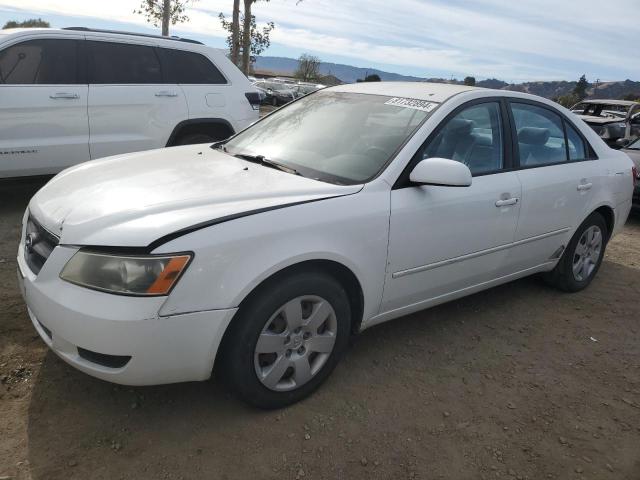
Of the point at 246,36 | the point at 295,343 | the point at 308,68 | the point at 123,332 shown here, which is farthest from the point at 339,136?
the point at 308,68

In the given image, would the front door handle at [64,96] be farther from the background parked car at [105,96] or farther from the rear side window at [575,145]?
the rear side window at [575,145]

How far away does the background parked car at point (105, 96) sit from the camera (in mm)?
5098

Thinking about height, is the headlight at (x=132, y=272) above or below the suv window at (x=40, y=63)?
below

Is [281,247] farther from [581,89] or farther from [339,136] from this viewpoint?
[581,89]

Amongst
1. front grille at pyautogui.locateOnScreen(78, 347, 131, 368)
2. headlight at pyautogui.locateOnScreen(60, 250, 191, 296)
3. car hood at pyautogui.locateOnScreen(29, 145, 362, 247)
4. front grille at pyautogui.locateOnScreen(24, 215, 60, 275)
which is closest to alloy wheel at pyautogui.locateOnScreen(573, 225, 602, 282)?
car hood at pyautogui.locateOnScreen(29, 145, 362, 247)

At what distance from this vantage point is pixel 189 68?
6160 mm

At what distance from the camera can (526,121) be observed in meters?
3.91

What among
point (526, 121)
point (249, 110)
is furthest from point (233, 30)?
point (526, 121)

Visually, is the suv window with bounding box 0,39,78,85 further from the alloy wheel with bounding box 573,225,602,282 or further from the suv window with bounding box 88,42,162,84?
the alloy wheel with bounding box 573,225,602,282

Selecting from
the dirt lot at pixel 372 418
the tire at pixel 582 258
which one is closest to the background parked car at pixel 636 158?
the tire at pixel 582 258

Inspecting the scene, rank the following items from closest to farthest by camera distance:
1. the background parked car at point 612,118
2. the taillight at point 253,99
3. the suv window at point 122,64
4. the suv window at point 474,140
Answer: 1. the suv window at point 474,140
2. the suv window at point 122,64
3. the taillight at point 253,99
4. the background parked car at point 612,118

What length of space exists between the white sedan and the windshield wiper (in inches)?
0.6

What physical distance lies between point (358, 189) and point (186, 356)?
3.97 ft

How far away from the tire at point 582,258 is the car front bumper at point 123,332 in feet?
10.4
